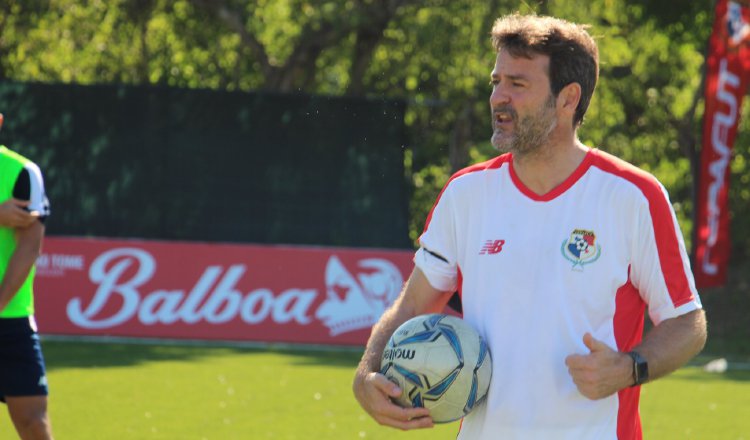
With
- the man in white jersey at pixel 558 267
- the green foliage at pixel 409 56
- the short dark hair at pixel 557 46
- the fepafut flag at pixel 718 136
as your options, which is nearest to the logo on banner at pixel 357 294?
the green foliage at pixel 409 56

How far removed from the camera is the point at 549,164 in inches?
143

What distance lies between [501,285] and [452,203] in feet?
1.11

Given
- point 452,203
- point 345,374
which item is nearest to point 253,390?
point 345,374

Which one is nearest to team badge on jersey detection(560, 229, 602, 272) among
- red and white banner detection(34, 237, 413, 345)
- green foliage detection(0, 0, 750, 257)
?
red and white banner detection(34, 237, 413, 345)

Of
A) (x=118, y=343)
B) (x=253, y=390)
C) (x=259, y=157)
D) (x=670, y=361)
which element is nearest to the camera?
(x=670, y=361)

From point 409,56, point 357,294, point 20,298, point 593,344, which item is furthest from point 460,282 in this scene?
point 409,56

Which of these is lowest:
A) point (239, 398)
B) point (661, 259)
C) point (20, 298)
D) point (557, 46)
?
point (239, 398)

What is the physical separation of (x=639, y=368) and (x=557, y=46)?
2.95 feet

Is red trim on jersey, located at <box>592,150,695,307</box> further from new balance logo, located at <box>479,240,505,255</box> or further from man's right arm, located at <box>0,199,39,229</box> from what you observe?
man's right arm, located at <box>0,199,39,229</box>

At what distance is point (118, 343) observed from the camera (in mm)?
14227

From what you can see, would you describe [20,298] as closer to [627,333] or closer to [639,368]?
[627,333]

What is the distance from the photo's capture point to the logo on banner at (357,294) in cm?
1442

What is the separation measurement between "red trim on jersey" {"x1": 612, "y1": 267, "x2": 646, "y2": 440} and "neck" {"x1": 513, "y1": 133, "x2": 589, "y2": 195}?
35cm

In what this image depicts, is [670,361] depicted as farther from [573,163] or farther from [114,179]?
[114,179]
